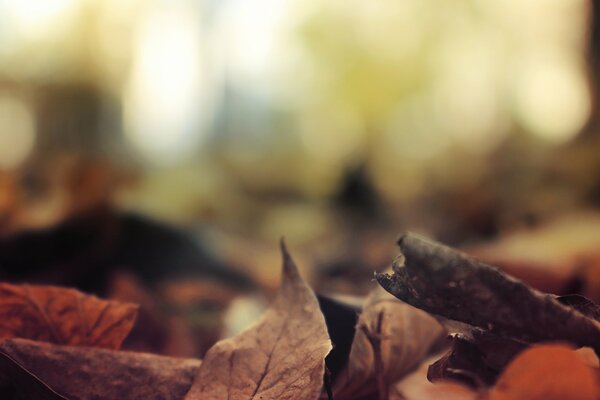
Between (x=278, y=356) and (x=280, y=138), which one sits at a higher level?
(x=278, y=356)

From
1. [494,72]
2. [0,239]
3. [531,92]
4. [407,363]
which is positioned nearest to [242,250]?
[0,239]

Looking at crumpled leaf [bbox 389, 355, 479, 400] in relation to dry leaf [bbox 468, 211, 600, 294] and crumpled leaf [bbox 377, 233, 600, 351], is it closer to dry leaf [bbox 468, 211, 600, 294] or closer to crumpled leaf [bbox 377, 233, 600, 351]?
crumpled leaf [bbox 377, 233, 600, 351]

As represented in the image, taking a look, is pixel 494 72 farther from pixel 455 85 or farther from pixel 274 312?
pixel 274 312

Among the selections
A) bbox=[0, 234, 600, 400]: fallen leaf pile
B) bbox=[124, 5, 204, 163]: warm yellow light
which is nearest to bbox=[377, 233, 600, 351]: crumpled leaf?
bbox=[0, 234, 600, 400]: fallen leaf pile

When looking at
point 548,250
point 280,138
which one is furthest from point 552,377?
point 280,138

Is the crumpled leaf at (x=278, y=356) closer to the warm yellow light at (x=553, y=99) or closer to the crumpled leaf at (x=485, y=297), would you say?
the crumpled leaf at (x=485, y=297)

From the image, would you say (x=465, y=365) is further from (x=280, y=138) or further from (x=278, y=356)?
(x=280, y=138)

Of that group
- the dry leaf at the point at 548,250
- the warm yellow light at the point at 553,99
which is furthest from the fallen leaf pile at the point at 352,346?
the warm yellow light at the point at 553,99
